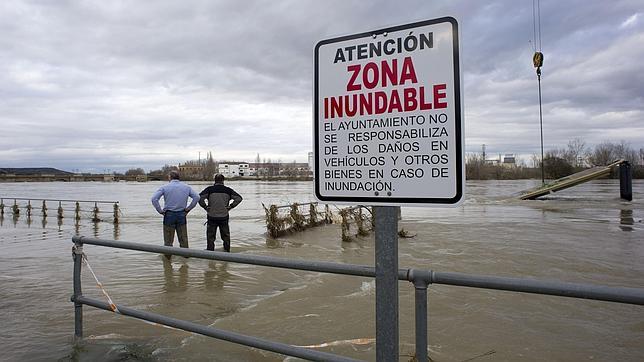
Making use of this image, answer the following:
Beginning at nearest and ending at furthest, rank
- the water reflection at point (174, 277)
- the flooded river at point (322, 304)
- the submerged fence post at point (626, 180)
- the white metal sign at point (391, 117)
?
1. the white metal sign at point (391, 117)
2. the flooded river at point (322, 304)
3. the water reflection at point (174, 277)
4. the submerged fence post at point (626, 180)

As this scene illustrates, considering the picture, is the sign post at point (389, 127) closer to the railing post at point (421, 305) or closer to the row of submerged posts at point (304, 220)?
the railing post at point (421, 305)

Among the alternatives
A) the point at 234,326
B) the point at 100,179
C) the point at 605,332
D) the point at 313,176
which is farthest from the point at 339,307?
the point at 100,179

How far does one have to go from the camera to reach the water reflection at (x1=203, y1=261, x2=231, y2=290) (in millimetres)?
7447

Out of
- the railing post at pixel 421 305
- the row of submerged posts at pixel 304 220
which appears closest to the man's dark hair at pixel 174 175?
the row of submerged posts at pixel 304 220

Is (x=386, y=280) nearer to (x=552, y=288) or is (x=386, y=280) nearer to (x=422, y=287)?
(x=422, y=287)

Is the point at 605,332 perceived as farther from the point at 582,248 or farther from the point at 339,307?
the point at 582,248

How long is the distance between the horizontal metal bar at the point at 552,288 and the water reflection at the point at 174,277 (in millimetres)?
5958

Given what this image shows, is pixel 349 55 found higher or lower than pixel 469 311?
higher

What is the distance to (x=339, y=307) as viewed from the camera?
19.7ft

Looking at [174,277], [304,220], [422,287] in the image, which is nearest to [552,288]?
[422,287]

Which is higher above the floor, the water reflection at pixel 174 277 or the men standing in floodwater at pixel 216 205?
the men standing in floodwater at pixel 216 205

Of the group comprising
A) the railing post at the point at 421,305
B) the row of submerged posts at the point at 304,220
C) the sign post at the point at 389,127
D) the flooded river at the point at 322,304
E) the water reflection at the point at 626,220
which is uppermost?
the sign post at the point at 389,127

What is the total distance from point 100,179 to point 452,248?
485 ft

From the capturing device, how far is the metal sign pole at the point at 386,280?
1.80m
